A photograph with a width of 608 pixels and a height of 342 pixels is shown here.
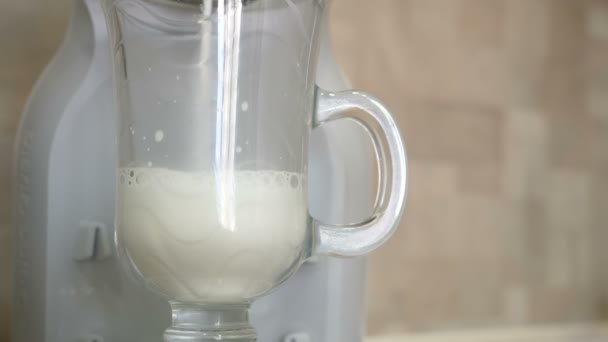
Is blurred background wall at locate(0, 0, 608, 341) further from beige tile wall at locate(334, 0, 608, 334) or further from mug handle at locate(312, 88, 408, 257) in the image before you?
mug handle at locate(312, 88, 408, 257)

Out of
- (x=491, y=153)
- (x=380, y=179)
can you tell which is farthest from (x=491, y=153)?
(x=380, y=179)

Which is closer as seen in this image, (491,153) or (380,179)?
(380,179)

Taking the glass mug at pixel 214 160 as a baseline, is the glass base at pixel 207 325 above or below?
below

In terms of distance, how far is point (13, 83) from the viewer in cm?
66

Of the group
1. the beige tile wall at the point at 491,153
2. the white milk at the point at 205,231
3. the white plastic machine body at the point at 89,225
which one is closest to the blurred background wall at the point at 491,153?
the beige tile wall at the point at 491,153

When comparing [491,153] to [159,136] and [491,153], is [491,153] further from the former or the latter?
[159,136]

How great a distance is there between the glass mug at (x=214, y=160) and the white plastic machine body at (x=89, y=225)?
0.21 ft

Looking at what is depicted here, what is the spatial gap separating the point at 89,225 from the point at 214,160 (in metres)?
0.12

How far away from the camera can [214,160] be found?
1.44 feet

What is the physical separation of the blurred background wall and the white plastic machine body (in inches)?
13.4

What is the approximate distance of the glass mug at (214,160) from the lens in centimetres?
43

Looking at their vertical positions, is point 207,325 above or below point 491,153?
below

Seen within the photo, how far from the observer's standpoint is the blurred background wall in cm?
91

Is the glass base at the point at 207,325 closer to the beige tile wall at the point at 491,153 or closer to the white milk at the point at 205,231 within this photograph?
the white milk at the point at 205,231
